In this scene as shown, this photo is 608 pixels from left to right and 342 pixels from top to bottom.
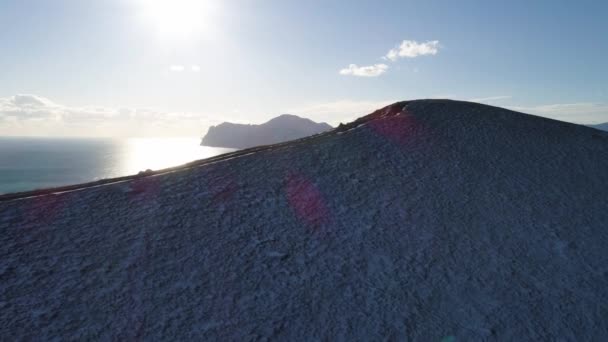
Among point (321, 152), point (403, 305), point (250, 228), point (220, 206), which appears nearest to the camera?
point (403, 305)

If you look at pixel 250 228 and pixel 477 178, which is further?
pixel 477 178

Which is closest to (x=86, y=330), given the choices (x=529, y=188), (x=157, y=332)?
(x=157, y=332)

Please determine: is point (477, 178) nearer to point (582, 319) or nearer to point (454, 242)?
point (454, 242)

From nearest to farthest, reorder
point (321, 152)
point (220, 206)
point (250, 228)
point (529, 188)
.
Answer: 1. point (250, 228)
2. point (220, 206)
3. point (529, 188)
4. point (321, 152)

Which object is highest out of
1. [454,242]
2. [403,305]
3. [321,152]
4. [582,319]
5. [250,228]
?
[321,152]

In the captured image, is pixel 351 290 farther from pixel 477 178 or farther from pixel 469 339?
pixel 477 178

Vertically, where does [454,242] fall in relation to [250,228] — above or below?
below

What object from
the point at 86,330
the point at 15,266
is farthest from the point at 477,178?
the point at 15,266
